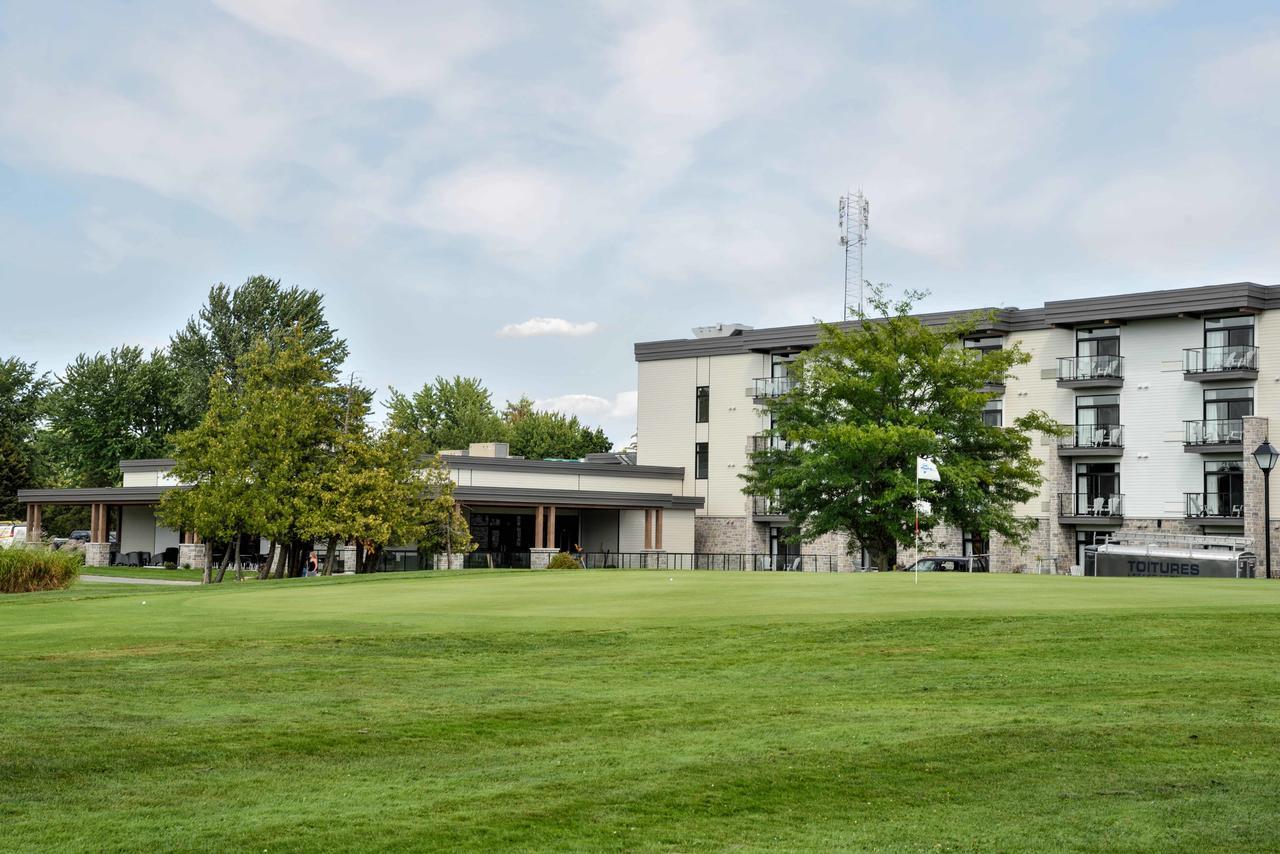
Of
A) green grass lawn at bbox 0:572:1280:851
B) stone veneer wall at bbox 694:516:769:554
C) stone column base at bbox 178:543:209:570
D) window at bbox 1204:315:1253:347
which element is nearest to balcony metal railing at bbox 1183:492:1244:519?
window at bbox 1204:315:1253:347

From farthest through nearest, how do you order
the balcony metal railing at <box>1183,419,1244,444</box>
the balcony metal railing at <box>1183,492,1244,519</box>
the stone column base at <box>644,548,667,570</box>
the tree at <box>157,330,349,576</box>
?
1. the stone column base at <box>644,548,667,570</box>
2. the balcony metal railing at <box>1183,492,1244,519</box>
3. the balcony metal railing at <box>1183,419,1244,444</box>
4. the tree at <box>157,330,349,576</box>

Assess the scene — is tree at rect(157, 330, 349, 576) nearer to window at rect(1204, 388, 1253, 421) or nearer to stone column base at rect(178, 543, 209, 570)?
stone column base at rect(178, 543, 209, 570)

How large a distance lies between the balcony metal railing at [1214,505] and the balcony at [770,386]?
59.6 ft

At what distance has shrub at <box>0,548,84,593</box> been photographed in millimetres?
31344

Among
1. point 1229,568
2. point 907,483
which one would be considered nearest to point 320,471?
point 907,483

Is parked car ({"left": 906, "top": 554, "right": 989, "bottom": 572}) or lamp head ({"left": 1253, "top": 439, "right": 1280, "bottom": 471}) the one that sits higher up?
lamp head ({"left": 1253, "top": 439, "right": 1280, "bottom": 471})

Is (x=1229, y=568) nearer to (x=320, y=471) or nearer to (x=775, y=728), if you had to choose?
(x=320, y=471)

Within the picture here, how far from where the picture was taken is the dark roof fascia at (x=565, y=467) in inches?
2231

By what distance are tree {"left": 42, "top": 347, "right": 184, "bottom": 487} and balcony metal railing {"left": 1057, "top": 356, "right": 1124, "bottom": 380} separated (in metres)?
53.0

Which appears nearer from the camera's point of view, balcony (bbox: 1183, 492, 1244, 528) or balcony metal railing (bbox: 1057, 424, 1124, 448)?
balcony (bbox: 1183, 492, 1244, 528)

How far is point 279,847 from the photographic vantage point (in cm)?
721

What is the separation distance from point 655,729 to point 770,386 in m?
54.8

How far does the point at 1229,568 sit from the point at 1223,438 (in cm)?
1039

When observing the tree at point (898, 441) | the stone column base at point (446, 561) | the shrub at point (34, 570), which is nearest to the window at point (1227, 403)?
the tree at point (898, 441)
